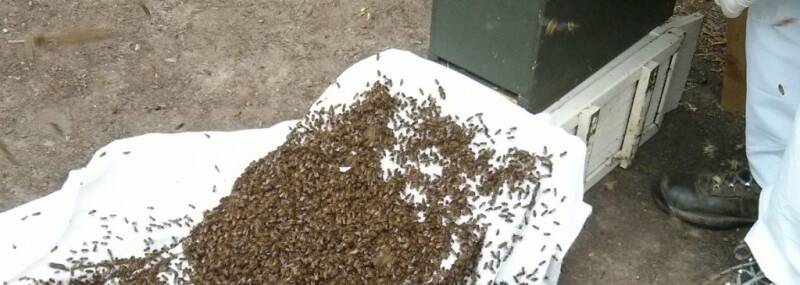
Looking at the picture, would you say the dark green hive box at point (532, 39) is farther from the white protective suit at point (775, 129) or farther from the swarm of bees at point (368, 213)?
the white protective suit at point (775, 129)

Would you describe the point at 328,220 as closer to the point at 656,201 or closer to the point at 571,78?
the point at 571,78

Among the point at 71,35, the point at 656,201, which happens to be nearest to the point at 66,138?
the point at 71,35

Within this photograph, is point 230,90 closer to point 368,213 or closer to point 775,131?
point 368,213

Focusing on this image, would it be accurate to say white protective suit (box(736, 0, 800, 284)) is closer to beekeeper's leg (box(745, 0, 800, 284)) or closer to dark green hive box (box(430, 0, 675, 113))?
beekeeper's leg (box(745, 0, 800, 284))

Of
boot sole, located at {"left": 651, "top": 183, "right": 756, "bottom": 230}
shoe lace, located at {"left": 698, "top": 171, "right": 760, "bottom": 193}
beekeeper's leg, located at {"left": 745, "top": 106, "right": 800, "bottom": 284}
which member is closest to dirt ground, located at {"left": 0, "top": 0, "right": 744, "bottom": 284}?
boot sole, located at {"left": 651, "top": 183, "right": 756, "bottom": 230}

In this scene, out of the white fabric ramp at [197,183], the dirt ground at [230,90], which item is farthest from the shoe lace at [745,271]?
the white fabric ramp at [197,183]

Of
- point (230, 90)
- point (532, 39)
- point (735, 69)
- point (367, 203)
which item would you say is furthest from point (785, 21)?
point (230, 90)
